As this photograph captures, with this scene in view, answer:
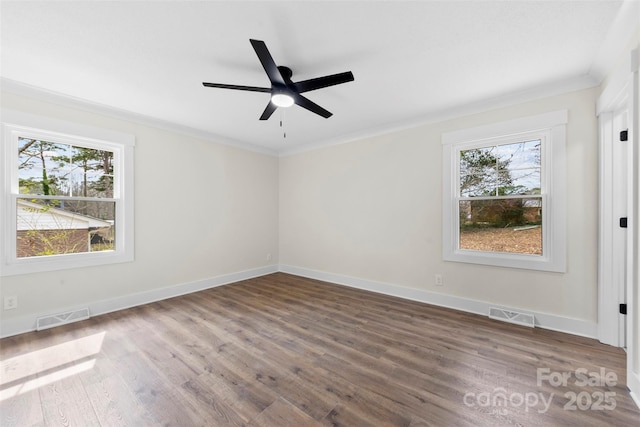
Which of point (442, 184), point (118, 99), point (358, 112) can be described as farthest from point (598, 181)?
point (118, 99)

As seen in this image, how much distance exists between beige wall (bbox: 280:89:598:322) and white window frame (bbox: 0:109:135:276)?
2626mm

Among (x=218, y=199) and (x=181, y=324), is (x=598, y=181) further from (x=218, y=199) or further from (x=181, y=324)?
(x=218, y=199)

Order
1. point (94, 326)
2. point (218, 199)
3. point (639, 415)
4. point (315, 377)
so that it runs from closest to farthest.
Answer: point (639, 415)
point (315, 377)
point (94, 326)
point (218, 199)

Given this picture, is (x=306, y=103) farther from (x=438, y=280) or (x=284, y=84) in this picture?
(x=438, y=280)

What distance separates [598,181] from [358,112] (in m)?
2.54

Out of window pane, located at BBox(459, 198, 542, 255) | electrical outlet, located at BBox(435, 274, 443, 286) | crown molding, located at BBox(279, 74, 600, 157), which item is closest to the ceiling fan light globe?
crown molding, located at BBox(279, 74, 600, 157)

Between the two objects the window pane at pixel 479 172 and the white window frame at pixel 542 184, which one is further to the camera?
the window pane at pixel 479 172

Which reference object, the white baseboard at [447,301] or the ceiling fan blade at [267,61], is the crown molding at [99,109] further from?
the white baseboard at [447,301]

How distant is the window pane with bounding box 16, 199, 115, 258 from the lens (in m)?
2.73

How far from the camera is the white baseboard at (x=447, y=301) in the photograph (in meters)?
2.54

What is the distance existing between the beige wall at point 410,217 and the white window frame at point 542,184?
7cm

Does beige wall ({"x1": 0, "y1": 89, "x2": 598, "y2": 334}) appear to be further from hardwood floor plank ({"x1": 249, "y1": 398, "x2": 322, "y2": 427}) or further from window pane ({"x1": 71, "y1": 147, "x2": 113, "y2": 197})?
hardwood floor plank ({"x1": 249, "y1": 398, "x2": 322, "y2": 427})

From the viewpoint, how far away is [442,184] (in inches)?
132

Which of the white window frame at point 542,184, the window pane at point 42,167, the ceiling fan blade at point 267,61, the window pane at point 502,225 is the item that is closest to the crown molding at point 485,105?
the white window frame at point 542,184
